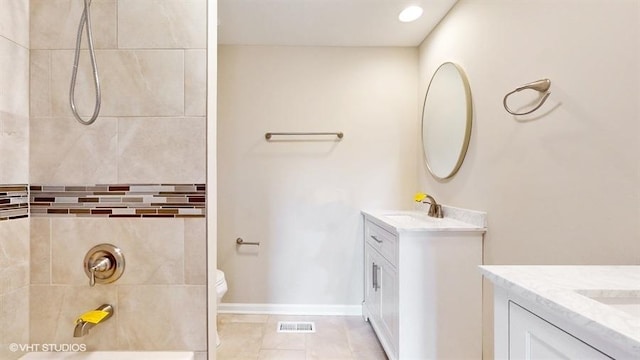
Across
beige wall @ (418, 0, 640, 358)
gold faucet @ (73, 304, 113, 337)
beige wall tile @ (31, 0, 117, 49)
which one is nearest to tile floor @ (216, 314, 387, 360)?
beige wall @ (418, 0, 640, 358)

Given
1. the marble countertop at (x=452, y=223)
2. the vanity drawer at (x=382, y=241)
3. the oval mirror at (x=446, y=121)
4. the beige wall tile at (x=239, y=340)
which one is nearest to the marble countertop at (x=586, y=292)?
the marble countertop at (x=452, y=223)

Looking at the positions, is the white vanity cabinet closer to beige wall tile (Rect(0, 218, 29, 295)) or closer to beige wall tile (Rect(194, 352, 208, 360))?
beige wall tile (Rect(194, 352, 208, 360))

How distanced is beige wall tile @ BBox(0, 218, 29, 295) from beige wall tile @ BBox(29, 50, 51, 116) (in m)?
0.41

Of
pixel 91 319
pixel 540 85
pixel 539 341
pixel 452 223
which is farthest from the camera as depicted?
pixel 452 223

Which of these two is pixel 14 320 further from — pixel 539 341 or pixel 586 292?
pixel 586 292

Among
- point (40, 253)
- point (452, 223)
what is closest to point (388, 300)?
point (452, 223)

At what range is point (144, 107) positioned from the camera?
1.07 meters

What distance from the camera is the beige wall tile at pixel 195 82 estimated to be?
1062 millimetres

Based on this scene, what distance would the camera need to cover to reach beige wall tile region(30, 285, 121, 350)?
1.06 m

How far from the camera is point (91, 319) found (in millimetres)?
960

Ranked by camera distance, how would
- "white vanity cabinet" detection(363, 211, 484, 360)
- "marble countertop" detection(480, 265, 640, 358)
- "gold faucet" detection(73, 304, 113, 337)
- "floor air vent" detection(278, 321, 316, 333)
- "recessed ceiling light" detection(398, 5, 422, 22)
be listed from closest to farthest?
1. "marble countertop" detection(480, 265, 640, 358)
2. "gold faucet" detection(73, 304, 113, 337)
3. "white vanity cabinet" detection(363, 211, 484, 360)
4. "recessed ceiling light" detection(398, 5, 422, 22)
5. "floor air vent" detection(278, 321, 316, 333)

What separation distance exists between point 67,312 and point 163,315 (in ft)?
1.15

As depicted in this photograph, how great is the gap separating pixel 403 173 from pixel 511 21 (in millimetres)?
1361

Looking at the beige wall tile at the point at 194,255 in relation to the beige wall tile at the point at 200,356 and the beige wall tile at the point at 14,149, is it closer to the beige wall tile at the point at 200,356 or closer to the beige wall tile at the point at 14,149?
the beige wall tile at the point at 200,356
